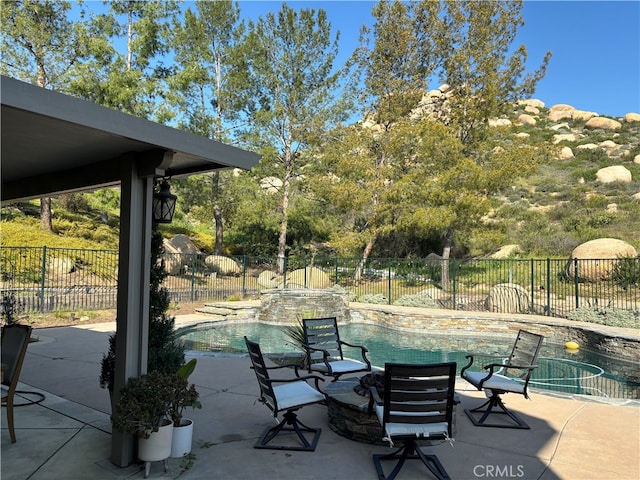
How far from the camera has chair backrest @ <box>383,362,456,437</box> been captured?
3.22m

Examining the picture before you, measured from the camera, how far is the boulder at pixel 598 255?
16.0 m

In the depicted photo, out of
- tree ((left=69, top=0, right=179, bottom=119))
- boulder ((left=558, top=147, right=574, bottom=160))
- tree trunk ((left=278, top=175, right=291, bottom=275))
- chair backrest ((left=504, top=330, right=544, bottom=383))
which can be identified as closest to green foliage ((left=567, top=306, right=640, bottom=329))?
chair backrest ((left=504, top=330, right=544, bottom=383))

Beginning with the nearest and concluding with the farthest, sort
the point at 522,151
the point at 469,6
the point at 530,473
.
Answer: the point at 530,473, the point at 522,151, the point at 469,6

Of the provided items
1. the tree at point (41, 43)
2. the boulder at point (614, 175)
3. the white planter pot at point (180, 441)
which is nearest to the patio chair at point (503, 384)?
the white planter pot at point (180, 441)

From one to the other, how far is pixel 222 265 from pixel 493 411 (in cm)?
1583

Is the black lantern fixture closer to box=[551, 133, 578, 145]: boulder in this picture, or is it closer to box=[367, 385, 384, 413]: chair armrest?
box=[367, 385, 384, 413]: chair armrest

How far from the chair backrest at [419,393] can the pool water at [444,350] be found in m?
4.69

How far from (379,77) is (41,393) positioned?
1927 centimetres

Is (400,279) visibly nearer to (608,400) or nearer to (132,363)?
(608,400)

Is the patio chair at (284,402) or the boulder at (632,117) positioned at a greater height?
the boulder at (632,117)

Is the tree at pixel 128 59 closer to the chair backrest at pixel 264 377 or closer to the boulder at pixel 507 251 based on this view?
the chair backrest at pixel 264 377

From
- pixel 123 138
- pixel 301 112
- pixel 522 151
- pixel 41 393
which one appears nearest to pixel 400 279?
pixel 522 151

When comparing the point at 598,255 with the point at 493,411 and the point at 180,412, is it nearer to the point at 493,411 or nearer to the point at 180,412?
the point at 493,411

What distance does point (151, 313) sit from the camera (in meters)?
4.05
